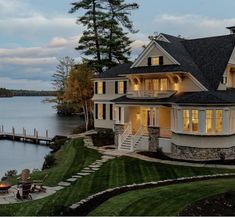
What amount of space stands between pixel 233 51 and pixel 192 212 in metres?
20.8

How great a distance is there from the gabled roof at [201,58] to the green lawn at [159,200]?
13.2 metres

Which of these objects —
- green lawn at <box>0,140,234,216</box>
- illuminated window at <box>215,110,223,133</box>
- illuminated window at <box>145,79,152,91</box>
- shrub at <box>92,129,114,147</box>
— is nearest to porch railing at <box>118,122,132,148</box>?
green lawn at <box>0,140,234,216</box>

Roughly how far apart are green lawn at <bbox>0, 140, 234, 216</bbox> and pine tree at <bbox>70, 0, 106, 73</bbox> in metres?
24.0

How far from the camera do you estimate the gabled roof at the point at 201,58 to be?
28.2 meters

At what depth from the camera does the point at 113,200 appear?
46.5 ft

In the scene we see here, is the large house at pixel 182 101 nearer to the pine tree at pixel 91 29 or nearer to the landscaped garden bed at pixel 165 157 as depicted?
the landscaped garden bed at pixel 165 157

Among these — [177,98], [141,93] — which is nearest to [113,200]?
[177,98]

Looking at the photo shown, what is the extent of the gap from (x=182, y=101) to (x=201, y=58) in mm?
7757

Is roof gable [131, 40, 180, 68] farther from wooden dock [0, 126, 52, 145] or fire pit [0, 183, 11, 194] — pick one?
wooden dock [0, 126, 52, 145]

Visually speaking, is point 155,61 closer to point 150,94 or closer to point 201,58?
point 150,94

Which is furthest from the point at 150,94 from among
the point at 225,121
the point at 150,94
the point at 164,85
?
the point at 225,121

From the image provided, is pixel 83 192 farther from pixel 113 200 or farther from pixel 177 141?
pixel 177 141

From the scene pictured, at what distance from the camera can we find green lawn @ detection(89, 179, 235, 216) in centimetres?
1238

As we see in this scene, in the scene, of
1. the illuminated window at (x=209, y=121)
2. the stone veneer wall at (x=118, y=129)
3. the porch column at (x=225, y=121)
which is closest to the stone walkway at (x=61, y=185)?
the stone veneer wall at (x=118, y=129)
